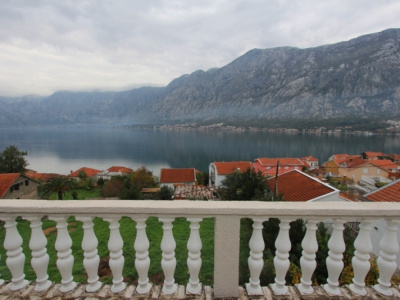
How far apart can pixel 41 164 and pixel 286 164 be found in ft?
195

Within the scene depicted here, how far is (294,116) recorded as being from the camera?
152m

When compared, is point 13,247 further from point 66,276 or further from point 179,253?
point 179,253

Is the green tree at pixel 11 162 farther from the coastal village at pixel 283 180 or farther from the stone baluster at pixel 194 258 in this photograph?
the stone baluster at pixel 194 258

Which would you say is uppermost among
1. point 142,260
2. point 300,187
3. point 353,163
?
point 142,260

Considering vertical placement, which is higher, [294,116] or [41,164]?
[294,116]

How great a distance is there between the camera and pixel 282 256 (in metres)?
1.80

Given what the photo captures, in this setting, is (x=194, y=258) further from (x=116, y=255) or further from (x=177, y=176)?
(x=177, y=176)

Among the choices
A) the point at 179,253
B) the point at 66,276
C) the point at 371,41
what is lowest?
the point at 179,253

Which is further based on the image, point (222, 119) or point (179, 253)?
point (222, 119)

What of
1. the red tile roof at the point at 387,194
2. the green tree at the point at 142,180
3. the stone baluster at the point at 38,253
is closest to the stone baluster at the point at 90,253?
the stone baluster at the point at 38,253

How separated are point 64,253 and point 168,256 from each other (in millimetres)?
837

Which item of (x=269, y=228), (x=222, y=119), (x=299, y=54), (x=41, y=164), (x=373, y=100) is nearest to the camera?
(x=269, y=228)

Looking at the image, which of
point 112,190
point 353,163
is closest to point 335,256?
point 112,190

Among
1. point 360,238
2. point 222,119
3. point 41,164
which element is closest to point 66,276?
point 360,238
